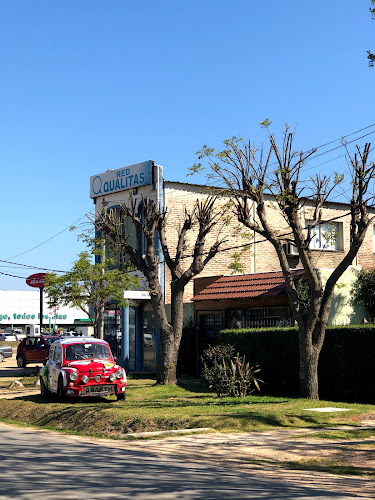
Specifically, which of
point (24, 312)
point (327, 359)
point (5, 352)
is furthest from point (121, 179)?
point (24, 312)

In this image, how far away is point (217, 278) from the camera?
30.3 metres

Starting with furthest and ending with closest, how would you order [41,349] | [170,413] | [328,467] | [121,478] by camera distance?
1. [41,349]
2. [170,413]
3. [328,467]
4. [121,478]

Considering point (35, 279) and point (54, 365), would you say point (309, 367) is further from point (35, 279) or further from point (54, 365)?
point (35, 279)

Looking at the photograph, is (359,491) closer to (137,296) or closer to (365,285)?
(365,285)

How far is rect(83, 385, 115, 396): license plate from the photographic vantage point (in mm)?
19192

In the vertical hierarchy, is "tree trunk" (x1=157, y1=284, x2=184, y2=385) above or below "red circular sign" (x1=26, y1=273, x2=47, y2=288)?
below

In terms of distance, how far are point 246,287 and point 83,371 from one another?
9.90 metres

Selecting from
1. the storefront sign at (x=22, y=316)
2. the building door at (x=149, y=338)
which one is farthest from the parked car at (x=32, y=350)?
the storefront sign at (x=22, y=316)

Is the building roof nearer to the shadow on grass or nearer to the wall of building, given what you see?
the shadow on grass

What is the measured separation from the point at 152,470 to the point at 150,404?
28.3 ft

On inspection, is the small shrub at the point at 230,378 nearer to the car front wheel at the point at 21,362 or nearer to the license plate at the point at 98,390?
the license plate at the point at 98,390

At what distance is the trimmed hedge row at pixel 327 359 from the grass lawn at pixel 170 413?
3.63 ft

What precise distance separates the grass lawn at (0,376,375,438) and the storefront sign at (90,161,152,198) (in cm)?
1279

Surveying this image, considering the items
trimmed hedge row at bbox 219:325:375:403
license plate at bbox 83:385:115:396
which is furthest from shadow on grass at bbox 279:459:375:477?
license plate at bbox 83:385:115:396
